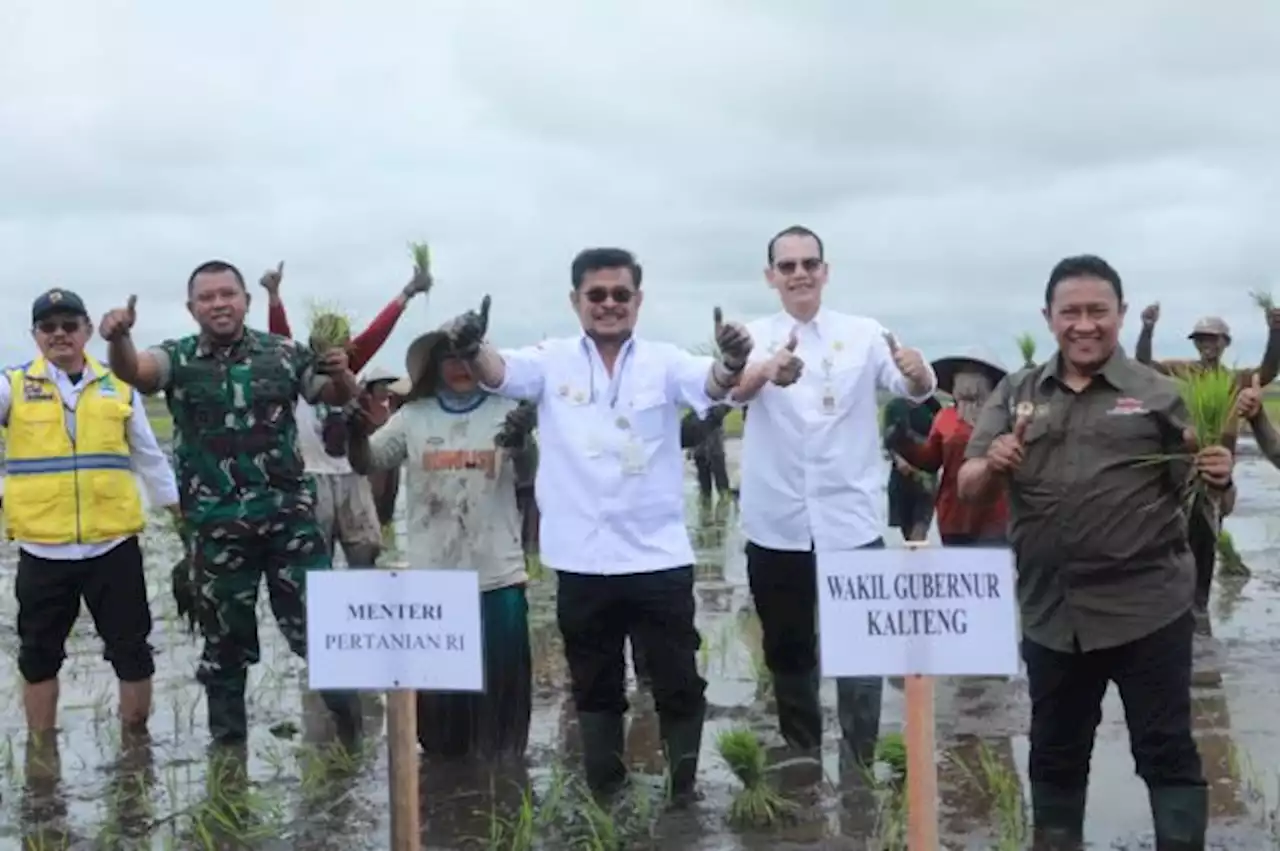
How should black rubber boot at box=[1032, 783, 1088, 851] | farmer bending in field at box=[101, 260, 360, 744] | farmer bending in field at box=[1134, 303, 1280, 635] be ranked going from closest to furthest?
1. black rubber boot at box=[1032, 783, 1088, 851]
2. farmer bending in field at box=[101, 260, 360, 744]
3. farmer bending in field at box=[1134, 303, 1280, 635]

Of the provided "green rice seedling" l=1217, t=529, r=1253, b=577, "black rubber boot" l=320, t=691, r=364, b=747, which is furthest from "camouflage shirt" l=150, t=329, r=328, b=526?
"green rice seedling" l=1217, t=529, r=1253, b=577

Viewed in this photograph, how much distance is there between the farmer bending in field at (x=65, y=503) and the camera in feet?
20.6

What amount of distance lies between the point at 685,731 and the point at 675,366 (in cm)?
137

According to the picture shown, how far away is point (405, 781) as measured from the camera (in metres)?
3.85

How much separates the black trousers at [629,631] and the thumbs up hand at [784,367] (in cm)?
78

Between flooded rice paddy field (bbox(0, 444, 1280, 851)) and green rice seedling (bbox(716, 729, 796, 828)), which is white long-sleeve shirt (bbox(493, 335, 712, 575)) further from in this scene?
flooded rice paddy field (bbox(0, 444, 1280, 851))

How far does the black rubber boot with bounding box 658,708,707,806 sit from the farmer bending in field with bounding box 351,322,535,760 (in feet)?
3.07

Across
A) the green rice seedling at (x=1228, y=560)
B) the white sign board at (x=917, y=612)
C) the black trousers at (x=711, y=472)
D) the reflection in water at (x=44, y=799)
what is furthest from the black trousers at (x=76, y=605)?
the black trousers at (x=711, y=472)

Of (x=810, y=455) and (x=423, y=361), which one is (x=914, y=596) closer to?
(x=810, y=455)

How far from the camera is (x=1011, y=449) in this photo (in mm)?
4211

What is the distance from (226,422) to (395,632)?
2350mm

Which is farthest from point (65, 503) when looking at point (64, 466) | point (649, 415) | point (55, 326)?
point (649, 415)

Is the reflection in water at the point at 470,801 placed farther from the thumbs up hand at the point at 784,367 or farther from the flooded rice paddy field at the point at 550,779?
the thumbs up hand at the point at 784,367

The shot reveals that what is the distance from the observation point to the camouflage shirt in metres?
5.89
